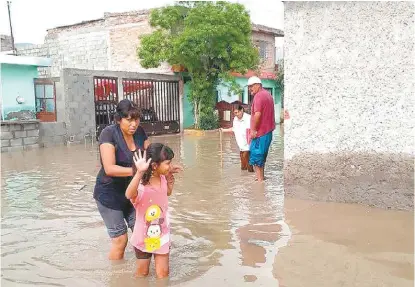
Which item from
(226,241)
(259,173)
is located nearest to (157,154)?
(226,241)

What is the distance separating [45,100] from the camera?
53.0 ft

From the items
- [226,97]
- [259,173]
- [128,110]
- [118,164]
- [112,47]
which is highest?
[112,47]

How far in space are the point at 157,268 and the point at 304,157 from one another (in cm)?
282

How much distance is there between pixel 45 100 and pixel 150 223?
14033mm

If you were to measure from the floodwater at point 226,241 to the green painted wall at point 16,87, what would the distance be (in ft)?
27.6

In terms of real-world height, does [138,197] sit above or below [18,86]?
below

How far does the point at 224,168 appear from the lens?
9.13 m

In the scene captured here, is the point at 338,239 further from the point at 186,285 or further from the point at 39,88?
the point at 39,88

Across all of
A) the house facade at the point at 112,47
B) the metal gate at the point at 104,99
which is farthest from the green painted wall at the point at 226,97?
the metal gate at the point at 104,99

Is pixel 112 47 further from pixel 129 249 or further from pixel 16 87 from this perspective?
pixel 129 249

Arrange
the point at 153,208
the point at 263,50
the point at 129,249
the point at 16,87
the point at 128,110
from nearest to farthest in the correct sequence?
the point at 153,208 < the point at 128,110 < the point at 129,249 < the point at 16,87 < the point at 263,50

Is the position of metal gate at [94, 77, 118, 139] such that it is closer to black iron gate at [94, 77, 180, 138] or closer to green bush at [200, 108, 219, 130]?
black iron gate at [94, 77, 180, 138]

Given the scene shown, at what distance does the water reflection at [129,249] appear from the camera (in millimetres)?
3674

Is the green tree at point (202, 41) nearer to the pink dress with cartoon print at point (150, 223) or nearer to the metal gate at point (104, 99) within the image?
the metal gate at point (104, 99)
